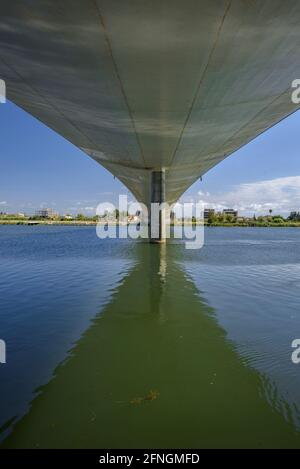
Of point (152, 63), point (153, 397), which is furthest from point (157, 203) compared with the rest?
point (153, 397)

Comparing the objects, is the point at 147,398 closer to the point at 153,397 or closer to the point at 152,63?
the point at 153,397

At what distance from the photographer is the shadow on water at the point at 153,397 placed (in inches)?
146

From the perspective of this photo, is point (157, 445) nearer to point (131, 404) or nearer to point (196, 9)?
point (131, 404)

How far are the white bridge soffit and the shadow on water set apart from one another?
719cm

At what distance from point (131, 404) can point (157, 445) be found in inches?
32.2

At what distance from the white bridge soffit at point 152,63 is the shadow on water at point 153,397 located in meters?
7.19

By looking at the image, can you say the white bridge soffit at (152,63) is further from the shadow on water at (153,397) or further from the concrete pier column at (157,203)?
the concrete pier column at (157,203)

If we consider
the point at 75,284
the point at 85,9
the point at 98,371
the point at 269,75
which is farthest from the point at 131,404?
the point at 269,75

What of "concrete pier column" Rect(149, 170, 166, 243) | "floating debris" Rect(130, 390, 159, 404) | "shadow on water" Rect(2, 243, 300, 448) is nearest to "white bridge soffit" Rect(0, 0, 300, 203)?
"shadow on water" Rect(2, 243, 300, 448)

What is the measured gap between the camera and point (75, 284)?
1279 centimetres

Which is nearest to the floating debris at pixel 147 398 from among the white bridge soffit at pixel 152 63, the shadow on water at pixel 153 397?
the shadow on water at pixel 153 397

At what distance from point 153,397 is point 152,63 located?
32.3 ft

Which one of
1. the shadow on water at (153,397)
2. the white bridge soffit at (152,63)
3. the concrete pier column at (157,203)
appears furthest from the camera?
the concrete pier column at (157,203)

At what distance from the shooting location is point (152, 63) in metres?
10.8
